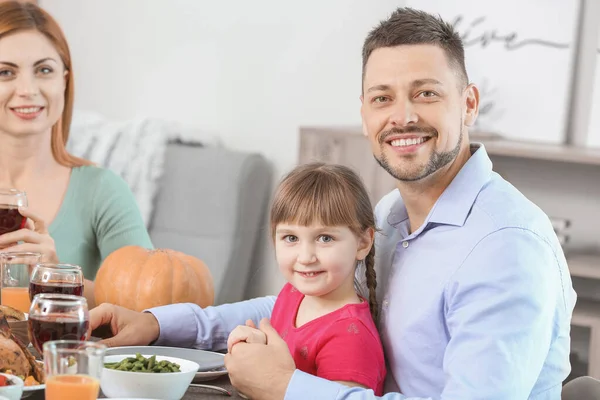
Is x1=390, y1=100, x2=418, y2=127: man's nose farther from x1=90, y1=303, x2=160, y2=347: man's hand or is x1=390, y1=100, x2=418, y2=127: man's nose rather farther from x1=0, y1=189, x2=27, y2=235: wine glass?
x1=0, y1=189, x2=27, y2=235: wine glass

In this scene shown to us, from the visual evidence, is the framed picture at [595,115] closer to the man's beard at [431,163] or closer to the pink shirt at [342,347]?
the man's beard at [431,163]

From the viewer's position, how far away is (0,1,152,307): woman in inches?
99.4

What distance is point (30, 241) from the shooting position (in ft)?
6.83

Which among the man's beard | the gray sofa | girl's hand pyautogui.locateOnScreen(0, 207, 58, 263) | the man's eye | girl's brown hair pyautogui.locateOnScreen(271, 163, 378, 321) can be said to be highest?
the man's eye

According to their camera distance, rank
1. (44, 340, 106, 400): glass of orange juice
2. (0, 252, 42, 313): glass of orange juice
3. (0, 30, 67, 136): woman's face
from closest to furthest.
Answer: (44, 340, 106, 400): glass of orange juice, (0, 252, 42, 313): glass of orange juice, (0, 30, 67, 136): woman's face

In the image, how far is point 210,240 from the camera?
3902 mm

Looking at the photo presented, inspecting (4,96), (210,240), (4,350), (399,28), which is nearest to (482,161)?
(399,28)

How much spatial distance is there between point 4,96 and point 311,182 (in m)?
1.19

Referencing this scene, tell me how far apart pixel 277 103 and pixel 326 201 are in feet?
8.09

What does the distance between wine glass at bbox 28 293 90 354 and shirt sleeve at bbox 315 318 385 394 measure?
411 millimetres

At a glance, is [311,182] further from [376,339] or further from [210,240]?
[210,240]

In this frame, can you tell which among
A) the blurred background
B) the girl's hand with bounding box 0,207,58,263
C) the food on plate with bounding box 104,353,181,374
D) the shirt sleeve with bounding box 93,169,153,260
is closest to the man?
the food on plate with bounding box 104,353,181,374

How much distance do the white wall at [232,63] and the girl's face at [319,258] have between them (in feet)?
7.47

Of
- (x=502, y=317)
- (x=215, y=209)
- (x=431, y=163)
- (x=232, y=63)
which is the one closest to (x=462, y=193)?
(x=431, y=163)
